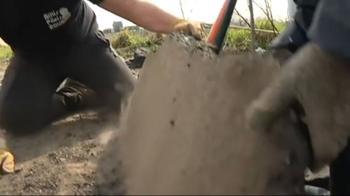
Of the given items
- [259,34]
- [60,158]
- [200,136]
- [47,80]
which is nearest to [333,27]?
[200,136]

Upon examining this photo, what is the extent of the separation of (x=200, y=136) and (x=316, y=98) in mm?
260

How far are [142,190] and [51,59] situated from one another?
86.7 inches

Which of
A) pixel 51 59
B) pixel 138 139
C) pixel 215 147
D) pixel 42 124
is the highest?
pixel 215 147

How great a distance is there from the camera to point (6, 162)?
2.91m

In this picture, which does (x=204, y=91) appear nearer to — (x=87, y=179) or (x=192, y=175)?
(x=192, y=175)

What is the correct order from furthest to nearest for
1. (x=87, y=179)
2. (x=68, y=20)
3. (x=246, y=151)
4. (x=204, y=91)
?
(x=68, y=20) → (x=87, y=179) → (x=204, y=91) → (x=246, y=151)

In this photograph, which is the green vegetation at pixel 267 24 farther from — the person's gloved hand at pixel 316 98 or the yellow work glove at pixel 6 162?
the person's gloved hand at pixel 316 98

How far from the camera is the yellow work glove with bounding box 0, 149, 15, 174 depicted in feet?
9.45

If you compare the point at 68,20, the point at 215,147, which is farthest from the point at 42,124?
the point at 215,147

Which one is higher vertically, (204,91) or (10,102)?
(204,91)

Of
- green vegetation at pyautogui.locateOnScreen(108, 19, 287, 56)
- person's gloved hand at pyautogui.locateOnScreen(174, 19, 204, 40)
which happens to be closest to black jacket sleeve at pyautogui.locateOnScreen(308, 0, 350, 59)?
person's gloved hand at pyautogui.locateOnScreen(174, 19, 204, 40)

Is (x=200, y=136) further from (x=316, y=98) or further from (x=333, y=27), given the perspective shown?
(x=333, y=27)

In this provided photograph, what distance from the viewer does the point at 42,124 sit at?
11.6ft

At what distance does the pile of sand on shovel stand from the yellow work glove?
54.1 inches
